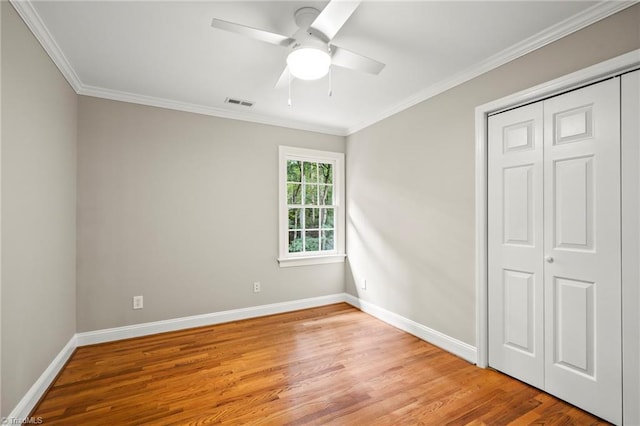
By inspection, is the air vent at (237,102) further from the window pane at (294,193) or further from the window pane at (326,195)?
the window pane at (326,195)

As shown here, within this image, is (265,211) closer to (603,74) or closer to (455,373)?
(455,373)

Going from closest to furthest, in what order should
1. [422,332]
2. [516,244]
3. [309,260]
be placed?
1. [516,244]
2. [422,332]
3. [309,260]

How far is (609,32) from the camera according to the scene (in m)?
1.90

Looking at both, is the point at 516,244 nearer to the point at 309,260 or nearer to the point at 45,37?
the point at 309,260

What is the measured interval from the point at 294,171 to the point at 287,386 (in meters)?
2.75

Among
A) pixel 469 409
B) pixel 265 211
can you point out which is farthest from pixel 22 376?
pixel 469 409

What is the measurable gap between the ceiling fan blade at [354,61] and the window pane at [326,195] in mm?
2424

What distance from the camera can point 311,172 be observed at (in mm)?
4406

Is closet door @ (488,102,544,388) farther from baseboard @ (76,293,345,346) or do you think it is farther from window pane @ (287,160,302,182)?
window pane @ (287,160,302,182)

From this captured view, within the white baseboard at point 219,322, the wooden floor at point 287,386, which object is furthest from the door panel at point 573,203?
the white baseboard at point 219,322

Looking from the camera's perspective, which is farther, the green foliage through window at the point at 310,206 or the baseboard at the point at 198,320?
the green foliage through window at the point at 310,206

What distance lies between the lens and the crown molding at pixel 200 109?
10.1 ft

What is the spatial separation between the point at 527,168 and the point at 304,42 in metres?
1.88

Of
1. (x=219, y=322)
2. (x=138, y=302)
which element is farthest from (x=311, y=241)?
(x=138, y=302)
